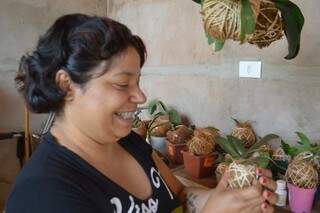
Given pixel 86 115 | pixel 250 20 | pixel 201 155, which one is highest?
pixel 250 20

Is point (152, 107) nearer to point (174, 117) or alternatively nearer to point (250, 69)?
point (174, 117)

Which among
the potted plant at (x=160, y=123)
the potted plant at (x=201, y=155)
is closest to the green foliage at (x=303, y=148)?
the potted plant at (x=201, y=155)

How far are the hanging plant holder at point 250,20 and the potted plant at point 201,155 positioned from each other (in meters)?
0.67

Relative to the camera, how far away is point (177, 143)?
1.53 m

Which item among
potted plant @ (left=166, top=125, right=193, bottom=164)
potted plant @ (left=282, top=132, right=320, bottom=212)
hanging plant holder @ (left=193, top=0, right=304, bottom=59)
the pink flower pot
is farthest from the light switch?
hanging plant holder @ (left=193, top=0, right=304, bottom=59)

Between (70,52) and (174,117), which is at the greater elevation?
(70,52)

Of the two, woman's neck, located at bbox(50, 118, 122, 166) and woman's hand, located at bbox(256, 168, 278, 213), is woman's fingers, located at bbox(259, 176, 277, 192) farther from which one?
woman's neck, located at bbox(50, 118, 122, 166)

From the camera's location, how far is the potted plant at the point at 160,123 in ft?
5.36

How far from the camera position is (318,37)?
1.28m

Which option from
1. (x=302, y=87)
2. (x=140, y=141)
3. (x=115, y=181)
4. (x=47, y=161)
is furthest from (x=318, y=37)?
(x=47, y=161)

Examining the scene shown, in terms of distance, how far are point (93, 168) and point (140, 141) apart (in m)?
0.28

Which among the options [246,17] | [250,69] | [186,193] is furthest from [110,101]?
[250,69]

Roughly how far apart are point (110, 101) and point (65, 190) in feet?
0.76

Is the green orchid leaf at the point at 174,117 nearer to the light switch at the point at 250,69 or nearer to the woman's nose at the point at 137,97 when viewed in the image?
the light switch at the point at 250,69
